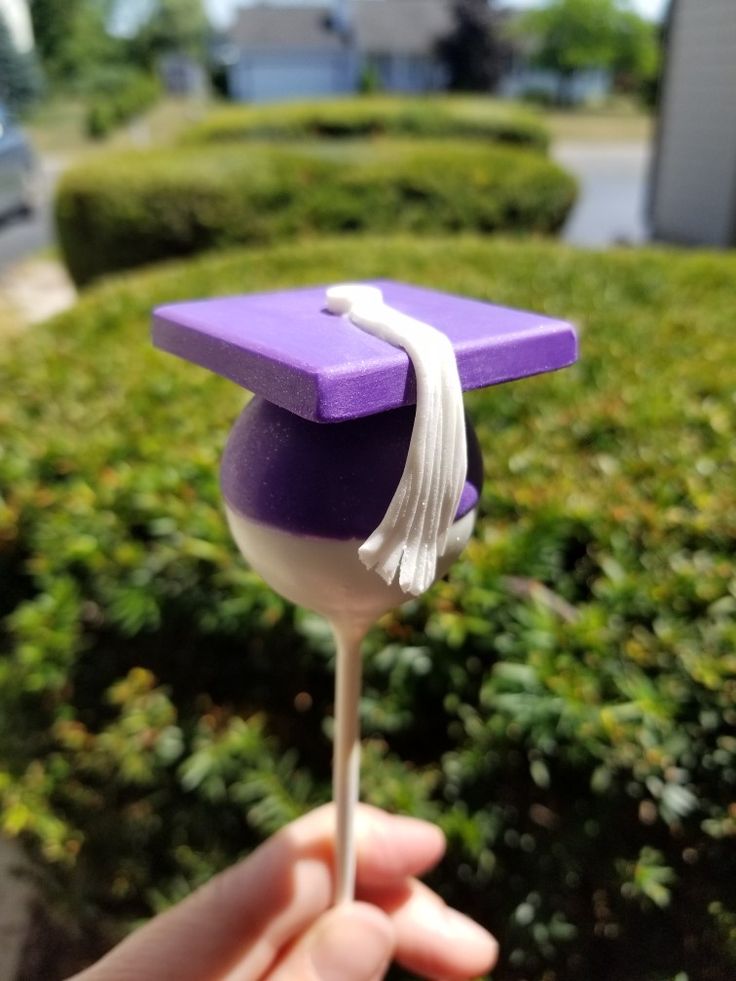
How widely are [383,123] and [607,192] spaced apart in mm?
7071

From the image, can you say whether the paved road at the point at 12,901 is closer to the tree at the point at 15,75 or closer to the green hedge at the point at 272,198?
the green hedge at the point at 272,198

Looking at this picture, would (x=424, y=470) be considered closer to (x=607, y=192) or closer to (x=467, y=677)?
(x=467, y=677)

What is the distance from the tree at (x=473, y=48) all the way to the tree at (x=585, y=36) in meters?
7.61

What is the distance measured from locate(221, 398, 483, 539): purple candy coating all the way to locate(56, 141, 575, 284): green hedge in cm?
614

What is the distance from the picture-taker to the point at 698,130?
336 inches

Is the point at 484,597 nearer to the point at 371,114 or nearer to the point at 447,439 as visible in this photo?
the point at 447,439

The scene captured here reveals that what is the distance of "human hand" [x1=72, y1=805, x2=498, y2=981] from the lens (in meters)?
1.07

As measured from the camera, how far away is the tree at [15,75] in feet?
70.8

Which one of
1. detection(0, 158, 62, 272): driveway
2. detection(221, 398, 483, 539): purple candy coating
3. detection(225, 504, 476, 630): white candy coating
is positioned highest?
detection(221, 398, 483, 539): purple candy coating

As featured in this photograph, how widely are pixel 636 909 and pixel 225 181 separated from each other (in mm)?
6241

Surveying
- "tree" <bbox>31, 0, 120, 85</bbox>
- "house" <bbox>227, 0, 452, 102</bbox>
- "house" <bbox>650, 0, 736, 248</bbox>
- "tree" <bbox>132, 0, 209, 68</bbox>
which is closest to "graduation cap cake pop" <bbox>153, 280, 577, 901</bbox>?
"house" <bbox>650, 0, 736, 248</bbox>

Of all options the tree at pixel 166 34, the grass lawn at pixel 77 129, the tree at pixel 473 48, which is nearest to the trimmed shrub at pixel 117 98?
the grass lawn at pixel 77 129

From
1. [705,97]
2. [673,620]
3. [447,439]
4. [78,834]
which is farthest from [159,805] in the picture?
[705,97]

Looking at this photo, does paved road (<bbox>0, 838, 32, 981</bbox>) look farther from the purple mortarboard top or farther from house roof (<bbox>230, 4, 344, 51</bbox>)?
house roof (<bbox>230, 4, 344, 51</bbox>)
